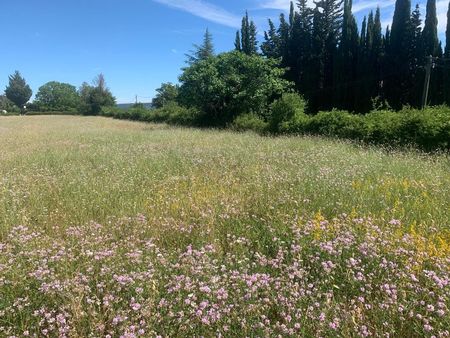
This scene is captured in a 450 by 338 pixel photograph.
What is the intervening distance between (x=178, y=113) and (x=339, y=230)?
30.9 meters

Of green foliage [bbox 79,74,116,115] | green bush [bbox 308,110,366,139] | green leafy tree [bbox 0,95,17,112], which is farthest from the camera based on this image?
green leafy tree [bbox 0,95,17,112]

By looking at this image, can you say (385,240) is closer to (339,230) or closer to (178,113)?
(339,230)

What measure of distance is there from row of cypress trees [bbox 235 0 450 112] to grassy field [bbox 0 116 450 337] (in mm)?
28366

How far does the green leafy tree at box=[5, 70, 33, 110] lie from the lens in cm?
10594

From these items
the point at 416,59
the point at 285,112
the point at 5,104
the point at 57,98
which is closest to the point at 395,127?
the point at 285,112

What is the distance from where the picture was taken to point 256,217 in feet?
13.6

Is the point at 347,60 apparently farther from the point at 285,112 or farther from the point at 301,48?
the point at 285,112

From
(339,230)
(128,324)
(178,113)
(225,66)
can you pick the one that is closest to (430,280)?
(339,230)

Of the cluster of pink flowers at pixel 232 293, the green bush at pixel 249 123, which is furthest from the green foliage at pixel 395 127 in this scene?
the cluster of pink flowers at pixel 232 293

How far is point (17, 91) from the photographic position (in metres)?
106

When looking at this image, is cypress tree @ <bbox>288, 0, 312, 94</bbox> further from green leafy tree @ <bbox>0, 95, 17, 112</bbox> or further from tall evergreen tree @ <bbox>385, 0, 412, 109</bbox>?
green leafy tree @ <bbox>0, 95, 17, 112</bbox>

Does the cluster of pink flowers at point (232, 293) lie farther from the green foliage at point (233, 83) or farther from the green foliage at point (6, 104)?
the green foliage at point (6, 104)

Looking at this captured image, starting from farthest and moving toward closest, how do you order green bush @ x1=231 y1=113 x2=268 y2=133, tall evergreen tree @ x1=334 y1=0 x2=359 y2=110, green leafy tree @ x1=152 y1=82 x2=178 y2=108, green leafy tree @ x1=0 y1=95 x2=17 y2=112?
green leafy tree @ x1=0 y1=95 x2=17 y2=112 → green leafy tree @ x1=152 y1=82 x2=178 y2=108 → tall evergreen tree @ x1=334 y1=0 x2=359 y2=110 → green bush @ x1=231 y1=113 x2=268 y2=133

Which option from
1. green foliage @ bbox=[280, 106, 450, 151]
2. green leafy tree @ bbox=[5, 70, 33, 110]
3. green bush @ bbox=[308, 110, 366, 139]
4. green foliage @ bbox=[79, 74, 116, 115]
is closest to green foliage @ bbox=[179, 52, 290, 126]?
green bush @ bbox=[308, 110, 366, 139]
